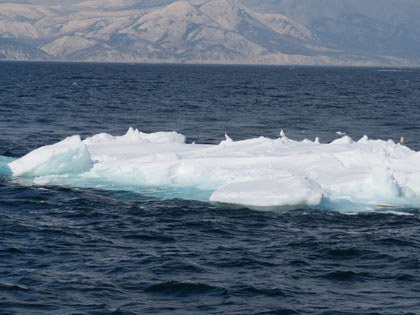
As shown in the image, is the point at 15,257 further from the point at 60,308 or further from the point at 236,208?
the point at 236,208

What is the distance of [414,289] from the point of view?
54.2ft

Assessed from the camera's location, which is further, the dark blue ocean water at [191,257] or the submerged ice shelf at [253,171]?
the submerged ice shelf at [253,171]

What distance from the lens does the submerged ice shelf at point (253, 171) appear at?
24.5m

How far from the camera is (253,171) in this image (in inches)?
1079

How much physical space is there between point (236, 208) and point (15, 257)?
8.94m

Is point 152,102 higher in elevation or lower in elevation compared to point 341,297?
higher

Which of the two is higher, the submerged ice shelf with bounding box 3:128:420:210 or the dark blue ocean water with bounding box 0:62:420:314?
the submerged ice shelf with bounding box 3:128:420:210

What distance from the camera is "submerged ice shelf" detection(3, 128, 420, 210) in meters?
24.5

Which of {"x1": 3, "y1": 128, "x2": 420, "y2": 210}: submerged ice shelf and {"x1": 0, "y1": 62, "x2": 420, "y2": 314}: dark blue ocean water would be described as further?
{"x1": 3, "y1": 128, "x2": 420, "y2": 210}: submerged ice shelf

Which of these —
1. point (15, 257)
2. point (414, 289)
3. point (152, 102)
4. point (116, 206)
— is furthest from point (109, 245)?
point (152, 102)

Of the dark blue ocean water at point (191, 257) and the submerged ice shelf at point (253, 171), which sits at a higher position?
the submerged ice shelf at point (253, 171)

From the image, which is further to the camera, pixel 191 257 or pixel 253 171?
pixel 253 171

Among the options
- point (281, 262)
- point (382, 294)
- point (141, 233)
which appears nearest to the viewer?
point (382, 294)

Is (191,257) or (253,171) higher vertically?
(253,171)
